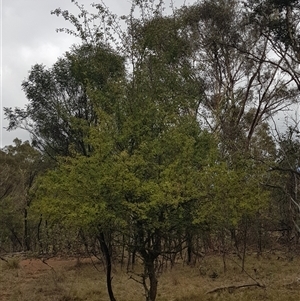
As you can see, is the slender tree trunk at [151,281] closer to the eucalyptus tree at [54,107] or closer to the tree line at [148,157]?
the tree line at [148,157]

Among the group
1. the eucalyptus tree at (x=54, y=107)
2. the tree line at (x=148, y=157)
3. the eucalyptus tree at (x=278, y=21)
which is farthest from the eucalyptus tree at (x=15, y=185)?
the eucalyptus tree at (x=278, y=21)

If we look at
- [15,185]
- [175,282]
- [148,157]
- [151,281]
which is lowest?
[175,282]

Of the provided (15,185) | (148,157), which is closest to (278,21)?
(148,157)

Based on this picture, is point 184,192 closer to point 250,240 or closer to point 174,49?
point 174,49

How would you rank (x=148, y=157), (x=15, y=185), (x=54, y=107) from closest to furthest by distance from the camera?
1. (x=148, y=157)
2. (x=54, y=107)
3. (x=15, y=185)

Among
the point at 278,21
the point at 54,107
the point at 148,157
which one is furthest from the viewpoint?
the point at 54,107

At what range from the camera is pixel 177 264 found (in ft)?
58.7

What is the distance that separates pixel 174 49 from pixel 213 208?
5.02 meters

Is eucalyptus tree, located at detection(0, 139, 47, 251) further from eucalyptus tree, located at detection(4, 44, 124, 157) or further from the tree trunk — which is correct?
the tree trunk

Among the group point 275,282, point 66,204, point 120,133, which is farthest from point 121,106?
point 275,282

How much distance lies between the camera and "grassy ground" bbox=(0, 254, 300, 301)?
10422 mm

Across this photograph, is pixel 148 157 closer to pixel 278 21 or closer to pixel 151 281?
pixel 151 281

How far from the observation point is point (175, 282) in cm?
1255

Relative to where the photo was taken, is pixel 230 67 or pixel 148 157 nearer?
pixel 148 157
